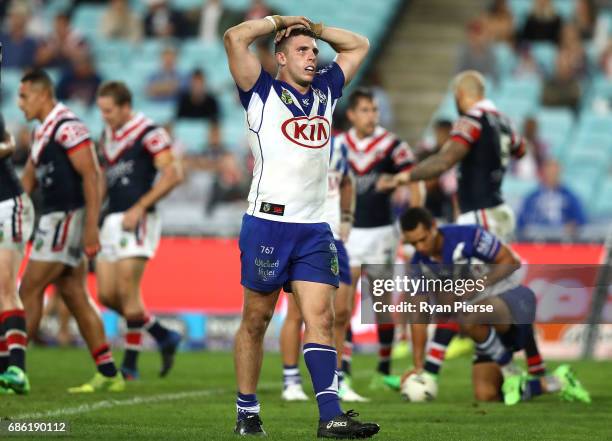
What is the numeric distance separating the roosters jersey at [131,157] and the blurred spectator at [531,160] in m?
7.66

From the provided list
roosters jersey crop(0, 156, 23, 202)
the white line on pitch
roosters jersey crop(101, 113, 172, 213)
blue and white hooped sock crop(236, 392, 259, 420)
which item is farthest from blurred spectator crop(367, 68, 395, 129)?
blue and white hooped sock crop(236, 392, 259, 420)

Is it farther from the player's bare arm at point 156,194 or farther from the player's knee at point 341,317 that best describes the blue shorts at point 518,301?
the player's bare arm at point 156,194

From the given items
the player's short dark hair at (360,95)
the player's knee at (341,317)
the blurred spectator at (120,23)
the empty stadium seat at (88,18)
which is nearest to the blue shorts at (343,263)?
the player's knee at (341,317)

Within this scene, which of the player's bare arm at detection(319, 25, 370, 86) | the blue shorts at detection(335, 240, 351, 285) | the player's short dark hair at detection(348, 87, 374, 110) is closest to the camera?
the player's bare arm at detection(319, 25, 370, 86)

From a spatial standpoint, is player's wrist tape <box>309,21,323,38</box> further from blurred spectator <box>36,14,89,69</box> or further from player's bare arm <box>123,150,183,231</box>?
blurred spectator <box>36,14,89,69</box>

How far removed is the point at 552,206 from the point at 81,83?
27.7 feet

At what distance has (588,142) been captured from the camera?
19719 mm

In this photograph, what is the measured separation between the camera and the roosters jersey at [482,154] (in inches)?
463

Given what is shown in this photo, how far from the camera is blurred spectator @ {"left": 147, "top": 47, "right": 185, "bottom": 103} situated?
2203 cm

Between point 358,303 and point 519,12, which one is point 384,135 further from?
point 519,12

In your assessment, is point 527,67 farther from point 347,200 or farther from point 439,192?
point 347,200

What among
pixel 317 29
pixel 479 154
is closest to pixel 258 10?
pixel 479 154

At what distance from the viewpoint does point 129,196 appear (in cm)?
1251

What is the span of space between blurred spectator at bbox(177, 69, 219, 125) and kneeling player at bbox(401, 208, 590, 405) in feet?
34.6
